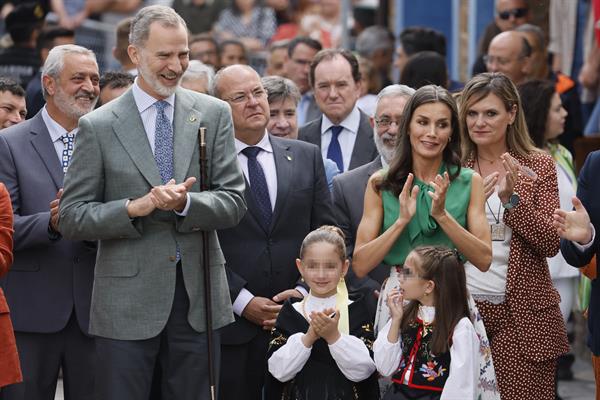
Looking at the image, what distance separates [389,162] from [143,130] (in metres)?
1.54

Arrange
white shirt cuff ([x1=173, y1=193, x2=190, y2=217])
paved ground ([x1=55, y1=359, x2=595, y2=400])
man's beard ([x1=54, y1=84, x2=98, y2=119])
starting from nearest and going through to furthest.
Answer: white shirt cuff ([x1=173, y1=193, x2=190, y2=217]) → man's beard ([x1=54, y1=84, x2=98, y2=119]) → paved ground ([x1=55, y1=359, x2=595, y2=400])

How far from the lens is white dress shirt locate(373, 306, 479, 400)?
660 centimetres

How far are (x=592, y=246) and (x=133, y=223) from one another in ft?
7.47

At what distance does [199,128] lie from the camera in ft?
22.9

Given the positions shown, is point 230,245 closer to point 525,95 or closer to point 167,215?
point 167,215

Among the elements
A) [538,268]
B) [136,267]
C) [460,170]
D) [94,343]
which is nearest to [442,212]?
[460,170]

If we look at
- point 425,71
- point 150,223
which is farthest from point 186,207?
point 425,71

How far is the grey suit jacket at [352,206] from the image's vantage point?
7.79 meters

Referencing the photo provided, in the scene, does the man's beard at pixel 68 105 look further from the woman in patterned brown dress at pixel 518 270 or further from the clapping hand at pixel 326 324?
the woman in patterned brown dress at pixel 518 270

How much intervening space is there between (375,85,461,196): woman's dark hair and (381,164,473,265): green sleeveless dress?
72 millimetres

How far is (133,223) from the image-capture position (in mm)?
6773

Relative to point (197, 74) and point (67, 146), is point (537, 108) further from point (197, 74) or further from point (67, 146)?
point (67, 146)

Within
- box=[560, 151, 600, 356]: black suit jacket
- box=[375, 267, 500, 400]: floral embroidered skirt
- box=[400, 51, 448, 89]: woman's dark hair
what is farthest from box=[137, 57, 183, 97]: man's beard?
box=[400, 51, 448, 89]: woman's dark hair

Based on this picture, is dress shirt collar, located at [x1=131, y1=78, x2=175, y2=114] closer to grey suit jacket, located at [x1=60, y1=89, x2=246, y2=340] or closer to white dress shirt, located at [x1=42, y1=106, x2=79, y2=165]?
grey suit jacket, located at [x1=60, y1=89, x2=246, y2=340]
